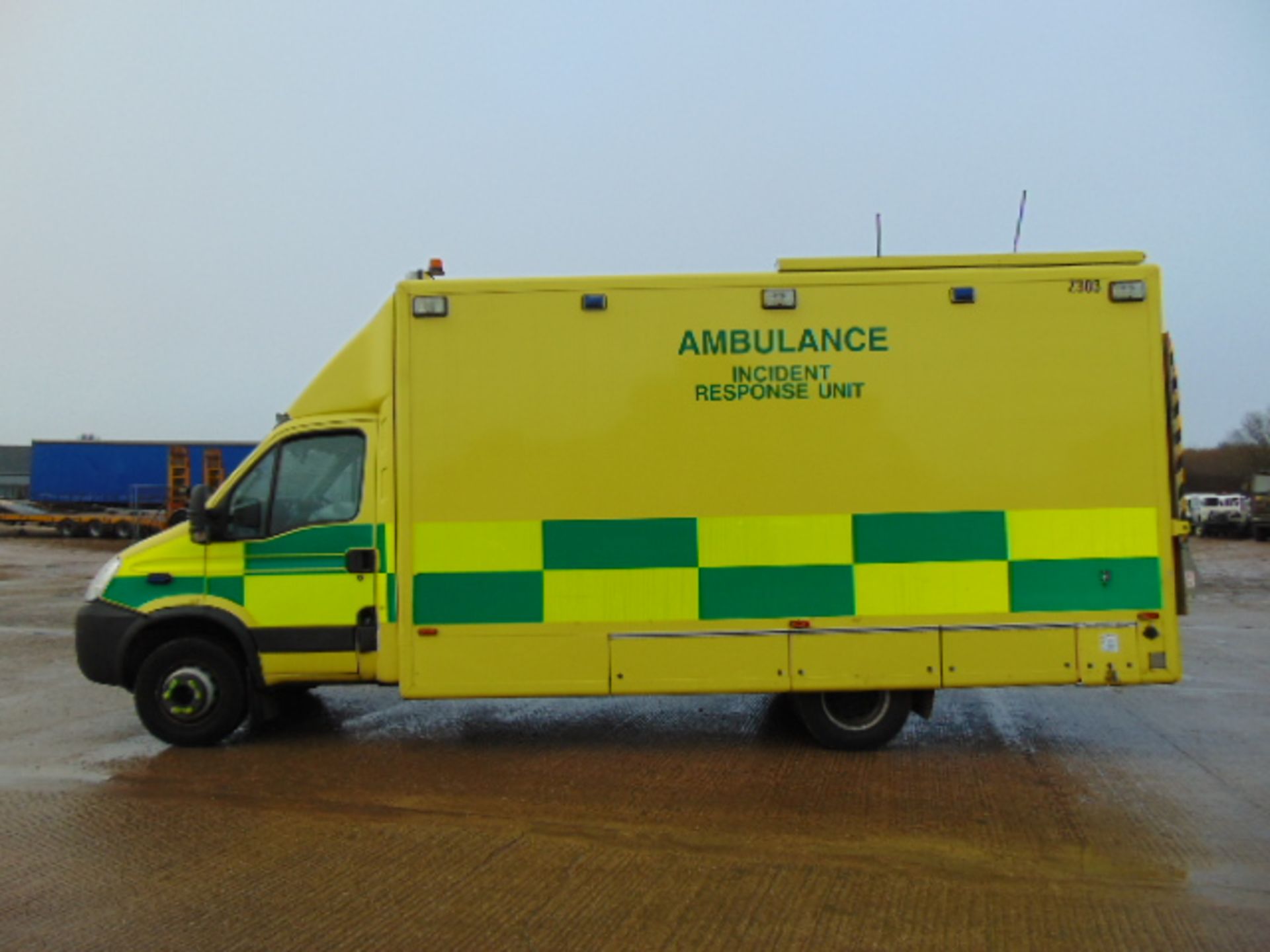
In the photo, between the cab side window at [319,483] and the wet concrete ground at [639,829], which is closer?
the wet concrete ground at [639,829]

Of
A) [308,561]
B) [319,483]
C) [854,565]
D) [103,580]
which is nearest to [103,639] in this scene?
[103,580]

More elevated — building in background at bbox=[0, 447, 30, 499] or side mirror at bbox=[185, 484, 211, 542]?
building in background at bbox=[0, 447, 30, 499]

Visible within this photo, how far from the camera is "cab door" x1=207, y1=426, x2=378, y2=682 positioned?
666 cm

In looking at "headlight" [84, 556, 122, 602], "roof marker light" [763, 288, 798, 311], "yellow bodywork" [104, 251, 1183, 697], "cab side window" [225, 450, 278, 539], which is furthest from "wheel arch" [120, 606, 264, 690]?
"roof marker light" [763, 288, 798, 311]

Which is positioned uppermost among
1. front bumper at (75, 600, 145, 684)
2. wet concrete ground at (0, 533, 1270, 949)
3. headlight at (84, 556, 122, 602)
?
headlight at (84, 556, 122, 602)

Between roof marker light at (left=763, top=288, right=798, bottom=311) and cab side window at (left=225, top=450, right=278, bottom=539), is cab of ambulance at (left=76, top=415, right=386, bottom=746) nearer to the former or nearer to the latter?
cab side window at (left=225, top=450, right=278, bottom=539)

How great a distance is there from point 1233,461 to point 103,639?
76.3 m

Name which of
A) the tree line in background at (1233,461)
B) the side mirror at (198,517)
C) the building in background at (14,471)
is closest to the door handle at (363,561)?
the side mirror at (198,517)

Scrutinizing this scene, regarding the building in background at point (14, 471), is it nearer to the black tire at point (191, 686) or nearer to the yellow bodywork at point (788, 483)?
the black tire at point (191, 686)

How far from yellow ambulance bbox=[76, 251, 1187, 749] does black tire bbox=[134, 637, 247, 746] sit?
4.38ft

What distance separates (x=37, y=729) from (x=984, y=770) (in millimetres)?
6611

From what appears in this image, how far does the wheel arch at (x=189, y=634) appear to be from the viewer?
6.70 metres

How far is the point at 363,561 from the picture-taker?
6.64 meters

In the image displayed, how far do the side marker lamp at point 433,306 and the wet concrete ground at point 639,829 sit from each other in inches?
111
